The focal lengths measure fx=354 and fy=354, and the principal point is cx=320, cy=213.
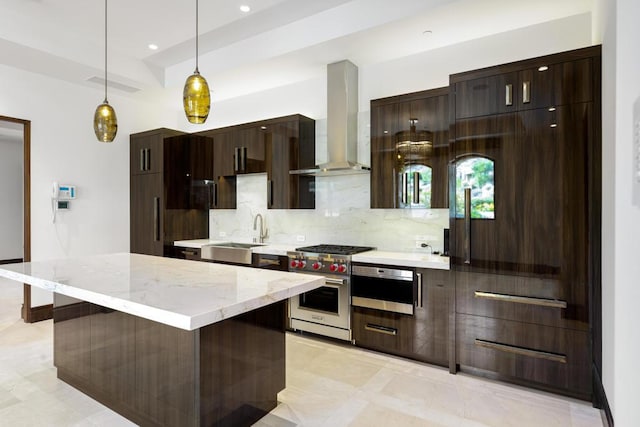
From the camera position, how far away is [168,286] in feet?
6.41

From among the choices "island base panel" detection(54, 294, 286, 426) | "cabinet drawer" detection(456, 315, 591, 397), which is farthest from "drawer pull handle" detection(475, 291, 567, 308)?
"island base panel" detection(54, 294, 286, 426)

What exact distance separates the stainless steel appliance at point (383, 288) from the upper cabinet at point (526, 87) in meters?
1.47

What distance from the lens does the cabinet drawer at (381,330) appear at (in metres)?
3.20

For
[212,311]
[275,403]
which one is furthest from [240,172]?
[212,311]

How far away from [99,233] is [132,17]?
2889 mm

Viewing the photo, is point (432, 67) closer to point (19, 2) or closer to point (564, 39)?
point (564, 39)

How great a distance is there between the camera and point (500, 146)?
9.09 feet

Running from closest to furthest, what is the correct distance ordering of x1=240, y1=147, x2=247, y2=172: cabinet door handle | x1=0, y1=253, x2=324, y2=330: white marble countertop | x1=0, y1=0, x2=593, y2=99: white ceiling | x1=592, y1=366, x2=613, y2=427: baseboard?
x1=0, y1=253, x2=324, y2=330: white marble countertop < x1=592, y1=366, x2=613, y2=427: baseboard < x1=0, y1=0, x2=593, y2=99: white ceiling < x1=240, y1=147, x2=247, y2=172: cabinet door handle

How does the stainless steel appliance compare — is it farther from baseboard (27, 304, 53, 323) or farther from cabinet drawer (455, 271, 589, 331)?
baseboard (27, 304, 53, 323)

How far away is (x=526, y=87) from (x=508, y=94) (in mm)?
124

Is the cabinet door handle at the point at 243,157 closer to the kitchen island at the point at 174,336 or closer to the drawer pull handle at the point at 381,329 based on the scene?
the kitchen island at the point at 174,336

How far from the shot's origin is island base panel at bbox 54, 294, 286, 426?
183 centimetres

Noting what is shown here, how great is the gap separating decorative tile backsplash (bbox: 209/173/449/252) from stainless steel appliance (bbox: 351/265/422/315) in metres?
0.66

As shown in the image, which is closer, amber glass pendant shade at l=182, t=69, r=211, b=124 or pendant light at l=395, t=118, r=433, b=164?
amber glass pendant shade at l=182, t=69, r=211, b=124
